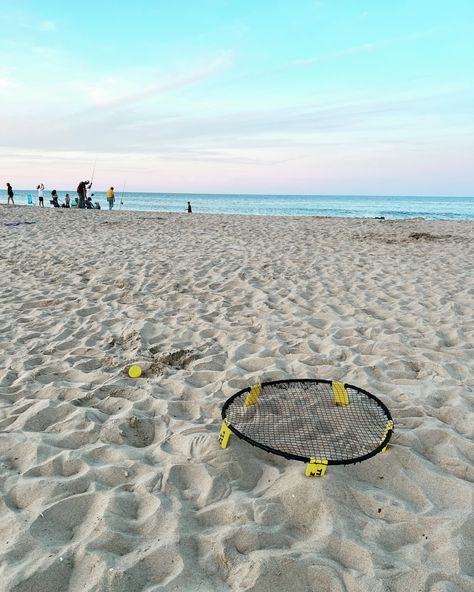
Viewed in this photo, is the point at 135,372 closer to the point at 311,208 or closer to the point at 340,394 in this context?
the point at 340,394

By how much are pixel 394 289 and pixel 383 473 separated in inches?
192

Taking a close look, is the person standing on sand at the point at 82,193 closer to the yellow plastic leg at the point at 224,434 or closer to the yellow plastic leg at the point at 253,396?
the yellow plastic leg at the point at 253,396

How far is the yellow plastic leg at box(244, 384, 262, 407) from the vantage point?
133 inches

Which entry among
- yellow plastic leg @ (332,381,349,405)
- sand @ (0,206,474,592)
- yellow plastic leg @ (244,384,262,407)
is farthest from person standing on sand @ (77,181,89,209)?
yellow plastic leg @ (332,381,349,405)

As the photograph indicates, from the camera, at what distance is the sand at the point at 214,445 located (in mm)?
2045

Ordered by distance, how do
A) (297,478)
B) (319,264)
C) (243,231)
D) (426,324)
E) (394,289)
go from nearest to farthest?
(297,478), (426,324), (394,289), (319,264), (243,231)

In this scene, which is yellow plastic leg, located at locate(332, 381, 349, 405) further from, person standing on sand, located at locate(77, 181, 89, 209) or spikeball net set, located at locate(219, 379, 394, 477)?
person standing on sand, located at locate(77, 181, 89, 209)

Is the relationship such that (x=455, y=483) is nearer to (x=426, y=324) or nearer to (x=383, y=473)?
(x=383, y=473)

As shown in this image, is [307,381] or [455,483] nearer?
[455,483]

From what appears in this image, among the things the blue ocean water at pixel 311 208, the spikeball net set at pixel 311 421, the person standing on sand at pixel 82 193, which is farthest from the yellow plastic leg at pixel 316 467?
the blue ocean water at pixel 311 208

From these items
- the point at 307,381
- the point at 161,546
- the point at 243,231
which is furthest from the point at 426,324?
the point at 243,231

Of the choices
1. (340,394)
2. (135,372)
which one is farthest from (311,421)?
(135,372)

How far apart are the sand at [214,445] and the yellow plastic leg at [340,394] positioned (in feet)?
1.22

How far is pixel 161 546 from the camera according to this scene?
83.7 inches
